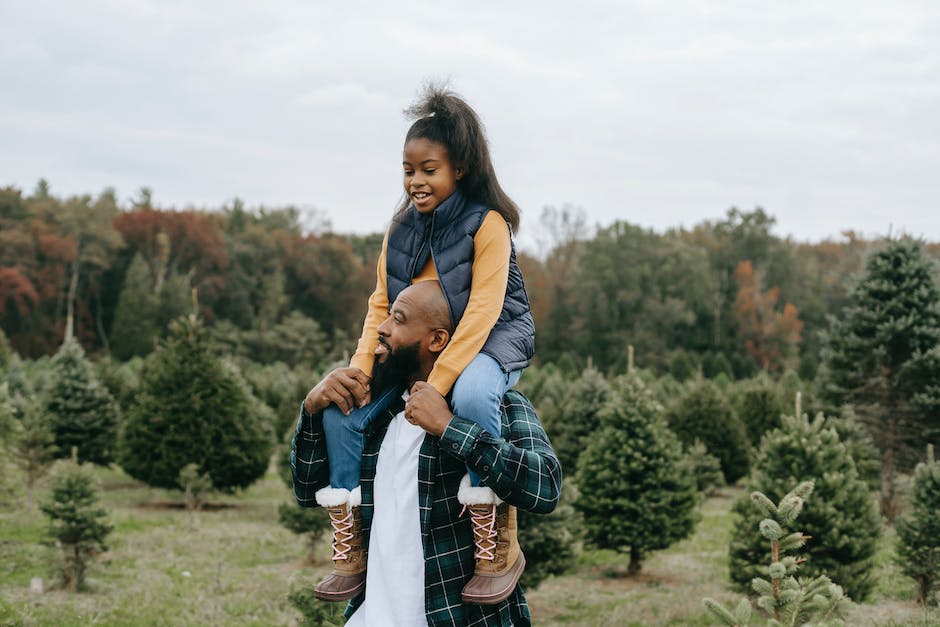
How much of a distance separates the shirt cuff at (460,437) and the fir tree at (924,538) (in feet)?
24.5

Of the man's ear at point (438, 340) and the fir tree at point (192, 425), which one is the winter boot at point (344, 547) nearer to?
Answer: the man's ear at point (438, 340)

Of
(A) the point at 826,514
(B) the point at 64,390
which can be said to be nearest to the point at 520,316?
(A) the point at 826,514

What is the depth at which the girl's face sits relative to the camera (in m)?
2.73

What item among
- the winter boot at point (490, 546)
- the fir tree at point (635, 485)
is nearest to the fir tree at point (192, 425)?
the fir tree at point (635, 485)

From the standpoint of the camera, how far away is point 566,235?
4838cm

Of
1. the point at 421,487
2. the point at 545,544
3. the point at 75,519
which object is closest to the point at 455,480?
the point at 421,487

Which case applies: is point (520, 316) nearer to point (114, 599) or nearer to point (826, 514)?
point (826, 514)

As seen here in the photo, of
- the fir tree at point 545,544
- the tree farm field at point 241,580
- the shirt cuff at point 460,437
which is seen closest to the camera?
the shirt cuff at point 460,437

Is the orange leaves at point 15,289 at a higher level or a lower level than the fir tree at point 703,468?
higher

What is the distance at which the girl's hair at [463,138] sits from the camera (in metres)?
2.75

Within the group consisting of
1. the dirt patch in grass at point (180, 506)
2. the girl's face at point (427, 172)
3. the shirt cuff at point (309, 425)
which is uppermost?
the girl's face at point (427, 172)

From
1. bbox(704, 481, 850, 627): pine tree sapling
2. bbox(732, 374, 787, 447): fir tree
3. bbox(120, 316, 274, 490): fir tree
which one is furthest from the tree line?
bbox(704, 481, 850, 627): pine tree sapling

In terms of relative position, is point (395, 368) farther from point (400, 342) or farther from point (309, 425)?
point (309, 425)

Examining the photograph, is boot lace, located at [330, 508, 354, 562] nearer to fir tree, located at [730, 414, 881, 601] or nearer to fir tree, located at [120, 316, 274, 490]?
fir tree, located at [730, 414, 881, 601]
